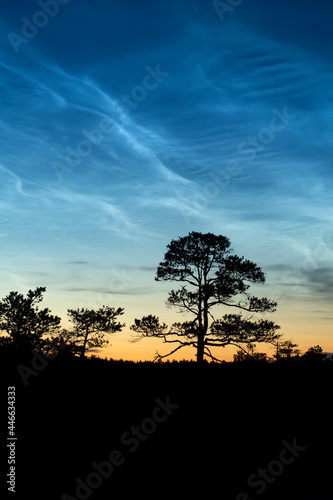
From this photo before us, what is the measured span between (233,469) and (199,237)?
57.9 feet

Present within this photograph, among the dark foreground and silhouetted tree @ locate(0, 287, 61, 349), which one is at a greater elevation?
silhouetted tree @ locate(0, 287, 61, 349)

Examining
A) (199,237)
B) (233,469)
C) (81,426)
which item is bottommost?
(233,469)

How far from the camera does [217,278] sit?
23219 millimetres

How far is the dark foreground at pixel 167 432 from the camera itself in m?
5.30

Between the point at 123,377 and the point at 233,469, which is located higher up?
the point at 123,377

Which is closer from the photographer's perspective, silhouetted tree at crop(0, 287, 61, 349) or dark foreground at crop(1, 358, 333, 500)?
dark foreground at crop(1, 358, 333, 500)

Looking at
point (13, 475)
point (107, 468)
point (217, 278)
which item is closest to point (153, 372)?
point (107, 468)

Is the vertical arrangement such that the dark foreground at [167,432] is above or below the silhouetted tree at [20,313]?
below

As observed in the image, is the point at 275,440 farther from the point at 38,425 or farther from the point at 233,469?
the point at 38,425

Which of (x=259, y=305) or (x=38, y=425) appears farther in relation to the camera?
(x=259, y=305)

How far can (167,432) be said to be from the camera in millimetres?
7086

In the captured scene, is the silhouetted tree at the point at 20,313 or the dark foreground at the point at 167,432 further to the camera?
the silhouetted tree at the point at 20,313

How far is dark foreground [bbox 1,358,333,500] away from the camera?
5.30m

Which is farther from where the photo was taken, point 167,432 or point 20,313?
point 20,313
